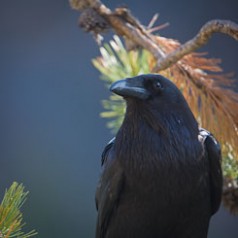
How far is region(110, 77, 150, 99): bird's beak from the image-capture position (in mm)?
1843

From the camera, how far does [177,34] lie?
410 cm

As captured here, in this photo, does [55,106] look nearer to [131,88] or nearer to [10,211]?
[131,88]

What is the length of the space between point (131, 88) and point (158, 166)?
0.80 feet

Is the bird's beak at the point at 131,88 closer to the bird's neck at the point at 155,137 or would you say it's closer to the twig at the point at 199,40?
the bird's neck at the point at 155,137

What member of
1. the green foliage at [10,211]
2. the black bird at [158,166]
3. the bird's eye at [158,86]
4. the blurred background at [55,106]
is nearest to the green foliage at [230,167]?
the black bird at [158,166]

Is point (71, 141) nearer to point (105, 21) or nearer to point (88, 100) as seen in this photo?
point (88, 100)

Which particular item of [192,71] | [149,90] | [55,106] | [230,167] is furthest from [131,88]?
[55,106]

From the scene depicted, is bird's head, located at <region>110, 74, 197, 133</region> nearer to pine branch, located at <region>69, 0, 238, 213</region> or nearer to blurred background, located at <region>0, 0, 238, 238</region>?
pine branch, located at <region>69, 0, 238, 213</region>

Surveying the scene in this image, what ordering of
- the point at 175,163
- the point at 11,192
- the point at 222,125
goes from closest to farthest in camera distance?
the point at 11,192
the point at 175,163
the point at 222,125

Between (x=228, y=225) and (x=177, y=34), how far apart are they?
125cm

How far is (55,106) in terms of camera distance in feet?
14.1

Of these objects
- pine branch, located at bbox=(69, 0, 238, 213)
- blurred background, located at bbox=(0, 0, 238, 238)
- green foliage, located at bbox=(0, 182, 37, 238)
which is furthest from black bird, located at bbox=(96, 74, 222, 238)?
blurred background, located at bbox=(0, 0, 238, 238)

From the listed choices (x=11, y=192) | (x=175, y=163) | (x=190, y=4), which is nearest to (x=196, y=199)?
(x=175, y=163)

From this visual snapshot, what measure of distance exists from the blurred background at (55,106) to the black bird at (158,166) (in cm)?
217
